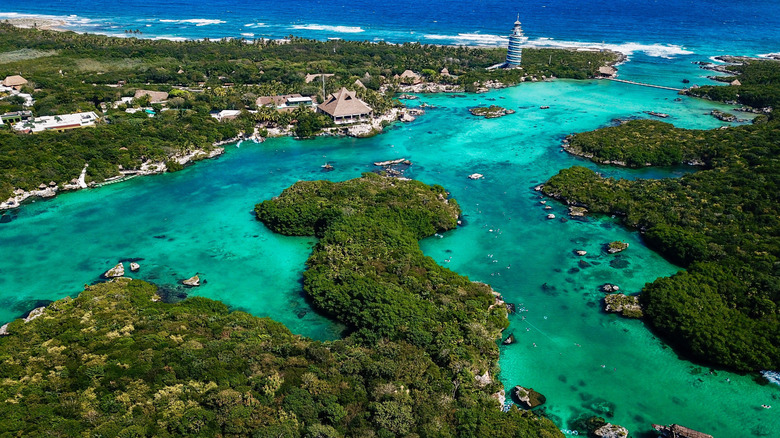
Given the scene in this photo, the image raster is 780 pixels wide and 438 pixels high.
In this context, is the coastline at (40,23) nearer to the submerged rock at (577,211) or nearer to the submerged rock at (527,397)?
the submerged rock at (577,211)

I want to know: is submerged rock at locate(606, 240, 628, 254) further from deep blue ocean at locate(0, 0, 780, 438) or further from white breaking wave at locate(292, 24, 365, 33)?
white breaking wave at locate(292, 24, 365, 33)

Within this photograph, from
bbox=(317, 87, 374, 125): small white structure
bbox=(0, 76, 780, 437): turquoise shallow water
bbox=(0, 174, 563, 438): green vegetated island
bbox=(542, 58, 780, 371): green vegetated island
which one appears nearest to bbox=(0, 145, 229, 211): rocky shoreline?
bbox=(0, 76, 780, 437): turquoise shallow water

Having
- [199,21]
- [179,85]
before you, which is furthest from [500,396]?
[199,21]

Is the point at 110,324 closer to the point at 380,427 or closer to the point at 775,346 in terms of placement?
the point at 380,427

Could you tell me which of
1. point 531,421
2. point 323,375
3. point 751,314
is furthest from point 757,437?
point 323,375

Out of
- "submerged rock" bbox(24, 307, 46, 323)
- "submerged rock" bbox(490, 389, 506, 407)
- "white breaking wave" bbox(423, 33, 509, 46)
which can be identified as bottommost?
"submerged rock" bbox(490, 389, 506, 407)
